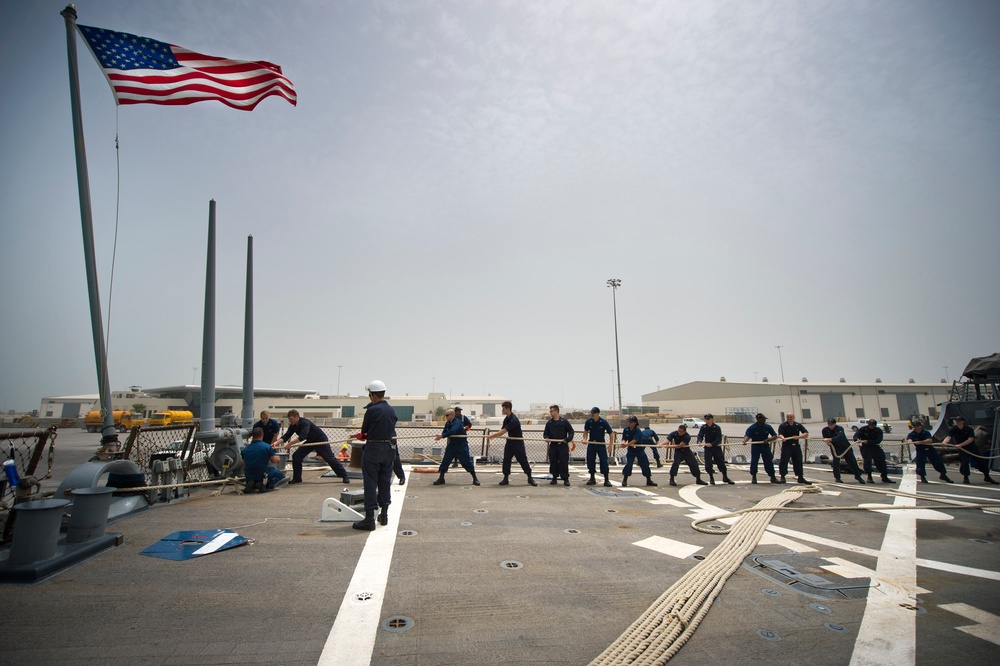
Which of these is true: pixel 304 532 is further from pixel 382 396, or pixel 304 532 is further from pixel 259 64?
pixel 259 64

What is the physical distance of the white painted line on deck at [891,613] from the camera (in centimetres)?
268

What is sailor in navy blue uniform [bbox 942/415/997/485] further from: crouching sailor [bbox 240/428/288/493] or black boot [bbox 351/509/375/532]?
crouching sailor [bbox 240/428/288/493]

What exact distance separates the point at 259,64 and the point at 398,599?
987 cm

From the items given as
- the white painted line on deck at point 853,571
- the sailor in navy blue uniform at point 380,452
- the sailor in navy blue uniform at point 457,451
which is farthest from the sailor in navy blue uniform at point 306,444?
the white painted line on deck at point 853,571

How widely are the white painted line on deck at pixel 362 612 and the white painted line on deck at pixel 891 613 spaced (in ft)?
9.45

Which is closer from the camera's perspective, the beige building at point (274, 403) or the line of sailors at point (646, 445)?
the line of sailors at point (646, 445)

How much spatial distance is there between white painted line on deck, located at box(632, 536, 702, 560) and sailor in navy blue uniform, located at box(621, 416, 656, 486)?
4.55 metres

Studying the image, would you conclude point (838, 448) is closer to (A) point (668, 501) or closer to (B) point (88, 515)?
(A) point (668, 501)

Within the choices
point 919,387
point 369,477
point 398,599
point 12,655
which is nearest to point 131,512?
point 369,477

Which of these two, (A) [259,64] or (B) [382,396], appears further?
(A) [259,64]

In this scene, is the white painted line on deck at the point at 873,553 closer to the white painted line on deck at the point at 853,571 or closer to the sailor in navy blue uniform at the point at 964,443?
the white painted line on deck at the point at 853,571

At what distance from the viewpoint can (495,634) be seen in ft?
9.36

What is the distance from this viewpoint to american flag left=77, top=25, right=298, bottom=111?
24.5ft

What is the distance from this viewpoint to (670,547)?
4.96 meters
